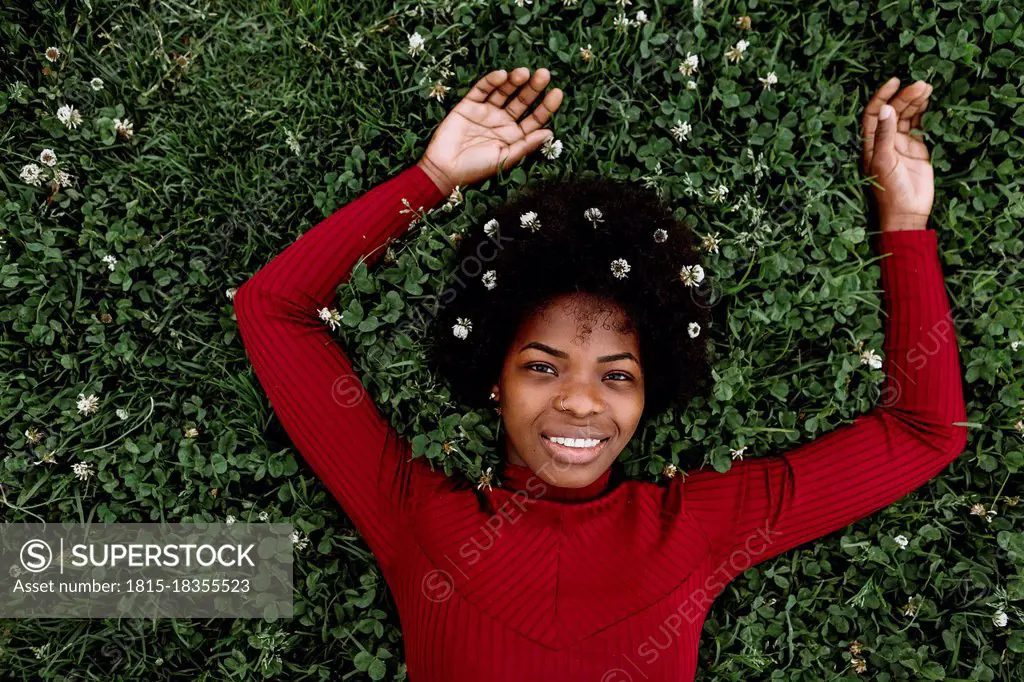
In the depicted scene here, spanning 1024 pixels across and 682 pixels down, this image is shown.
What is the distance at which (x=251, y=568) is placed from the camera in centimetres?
338

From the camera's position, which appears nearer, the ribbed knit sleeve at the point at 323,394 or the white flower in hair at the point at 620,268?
the white flower in hair at the point at 620,268

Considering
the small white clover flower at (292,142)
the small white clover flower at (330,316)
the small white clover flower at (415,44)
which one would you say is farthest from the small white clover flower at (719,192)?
the small white clover flower at (292,142)

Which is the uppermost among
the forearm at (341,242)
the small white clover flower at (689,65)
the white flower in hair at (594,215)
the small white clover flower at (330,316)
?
the small white clover flower at (689,65)

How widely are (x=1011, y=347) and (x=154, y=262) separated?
12.4 feet

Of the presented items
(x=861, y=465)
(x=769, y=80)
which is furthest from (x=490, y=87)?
(x=861, y=465)

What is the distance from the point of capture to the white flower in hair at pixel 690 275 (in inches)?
116

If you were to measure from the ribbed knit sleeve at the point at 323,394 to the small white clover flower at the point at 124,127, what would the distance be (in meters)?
1.01

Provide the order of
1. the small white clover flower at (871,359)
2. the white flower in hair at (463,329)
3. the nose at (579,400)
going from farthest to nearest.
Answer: the small white clover flower at (871,359) < the white flower in hair at (463,329) < the nose at (579,400)

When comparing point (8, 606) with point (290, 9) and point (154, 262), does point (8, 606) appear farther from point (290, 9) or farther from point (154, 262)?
point (290, 9)

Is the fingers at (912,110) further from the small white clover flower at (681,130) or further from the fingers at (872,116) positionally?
the small white clover flower at (681,130)

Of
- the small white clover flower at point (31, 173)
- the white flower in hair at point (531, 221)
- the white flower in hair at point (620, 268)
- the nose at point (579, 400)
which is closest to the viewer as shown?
the nose at point (579, 400)

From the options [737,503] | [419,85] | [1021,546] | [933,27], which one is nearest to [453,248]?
[419,85]

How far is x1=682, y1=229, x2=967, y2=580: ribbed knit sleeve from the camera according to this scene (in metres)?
3.02

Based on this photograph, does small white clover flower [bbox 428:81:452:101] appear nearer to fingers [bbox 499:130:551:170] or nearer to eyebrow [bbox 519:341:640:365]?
fingers [bbox 499:130:551:170]
